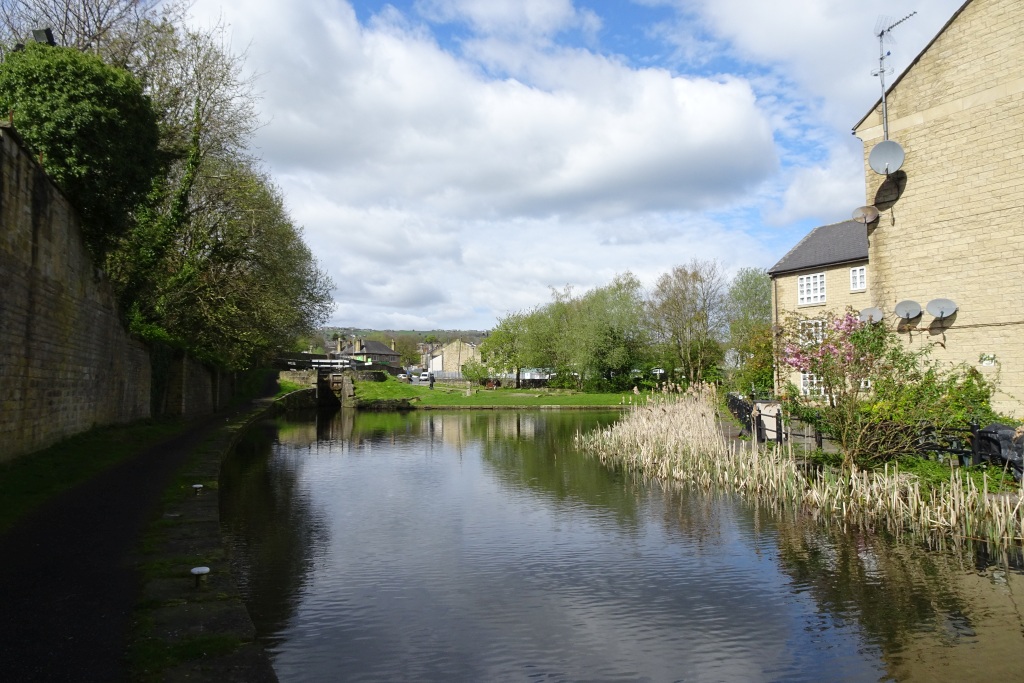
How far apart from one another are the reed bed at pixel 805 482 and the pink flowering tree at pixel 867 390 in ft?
1.72

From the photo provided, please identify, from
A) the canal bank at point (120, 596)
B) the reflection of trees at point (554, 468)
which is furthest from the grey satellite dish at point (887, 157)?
the canal bank at point (120, 596)

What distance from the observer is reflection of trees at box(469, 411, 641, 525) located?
1307cm

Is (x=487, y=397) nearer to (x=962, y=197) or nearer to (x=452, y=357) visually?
(x=962, y=197)

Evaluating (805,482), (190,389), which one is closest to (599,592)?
(805,482)

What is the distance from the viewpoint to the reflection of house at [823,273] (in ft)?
89.8

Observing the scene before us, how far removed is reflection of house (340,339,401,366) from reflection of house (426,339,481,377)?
808 centimetres

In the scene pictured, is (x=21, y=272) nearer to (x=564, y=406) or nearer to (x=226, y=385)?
(x=226, y=385)

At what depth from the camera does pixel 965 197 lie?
14.1 m

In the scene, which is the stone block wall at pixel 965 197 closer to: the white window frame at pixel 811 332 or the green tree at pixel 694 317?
the white window frame at pixel 811 332

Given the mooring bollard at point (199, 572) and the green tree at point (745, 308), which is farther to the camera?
the green tree at point (745, 308)

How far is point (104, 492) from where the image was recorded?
32.2 feet

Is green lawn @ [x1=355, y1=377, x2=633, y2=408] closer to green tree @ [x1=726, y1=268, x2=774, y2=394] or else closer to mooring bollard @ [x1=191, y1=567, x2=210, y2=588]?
green tree @ [x1=726, y1=268, x2=774, y2=394]

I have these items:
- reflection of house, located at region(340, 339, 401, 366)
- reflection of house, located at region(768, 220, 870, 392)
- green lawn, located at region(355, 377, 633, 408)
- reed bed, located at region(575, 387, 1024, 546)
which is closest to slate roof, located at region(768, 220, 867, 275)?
reflection of house, located at region(768, 220, 870, 392)

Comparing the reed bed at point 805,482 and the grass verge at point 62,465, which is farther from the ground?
the grass verge at point 62,465
